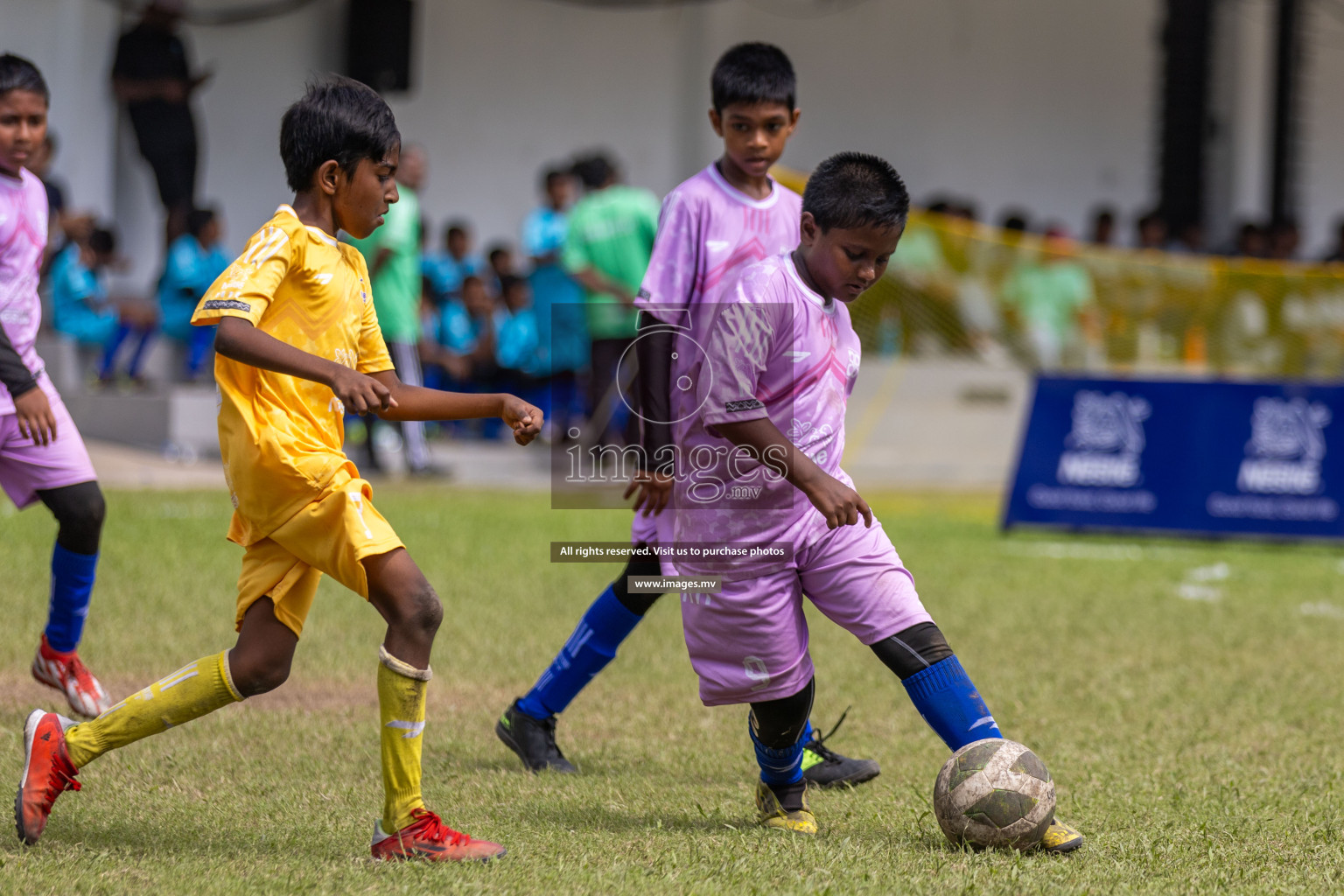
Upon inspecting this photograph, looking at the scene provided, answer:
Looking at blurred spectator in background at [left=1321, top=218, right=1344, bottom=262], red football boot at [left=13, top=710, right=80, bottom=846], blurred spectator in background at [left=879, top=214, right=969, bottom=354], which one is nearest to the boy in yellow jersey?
red football boot at [left=13, top=710, right=80, bottom=846]

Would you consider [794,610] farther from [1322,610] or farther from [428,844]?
[1322,610]

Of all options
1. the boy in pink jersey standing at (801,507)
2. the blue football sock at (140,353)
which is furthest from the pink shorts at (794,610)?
the blue football sock at (140,353)

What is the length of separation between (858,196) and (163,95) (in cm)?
1139

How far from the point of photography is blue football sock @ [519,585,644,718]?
14.0 ft

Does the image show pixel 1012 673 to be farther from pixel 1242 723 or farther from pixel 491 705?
pixel 491 705

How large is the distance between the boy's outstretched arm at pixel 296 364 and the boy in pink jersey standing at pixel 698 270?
3.49 feet

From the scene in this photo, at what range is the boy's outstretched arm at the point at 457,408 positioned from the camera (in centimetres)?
319

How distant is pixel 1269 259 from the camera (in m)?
15.0

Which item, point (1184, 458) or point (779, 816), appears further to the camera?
point (1184, 458)

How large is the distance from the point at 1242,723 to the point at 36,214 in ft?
13.0

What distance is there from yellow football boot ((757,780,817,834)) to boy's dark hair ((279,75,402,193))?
1688 millimetres

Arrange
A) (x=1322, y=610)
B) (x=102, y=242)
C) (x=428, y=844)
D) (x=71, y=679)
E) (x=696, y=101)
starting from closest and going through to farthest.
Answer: (x=428, y=844), (x=71, y=679), (x=1322, y=610), (x=102, y=242), (x=696, y=101)

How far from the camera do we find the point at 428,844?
3.20 metres

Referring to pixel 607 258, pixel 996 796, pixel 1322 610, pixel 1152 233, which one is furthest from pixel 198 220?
pixel 996 796
